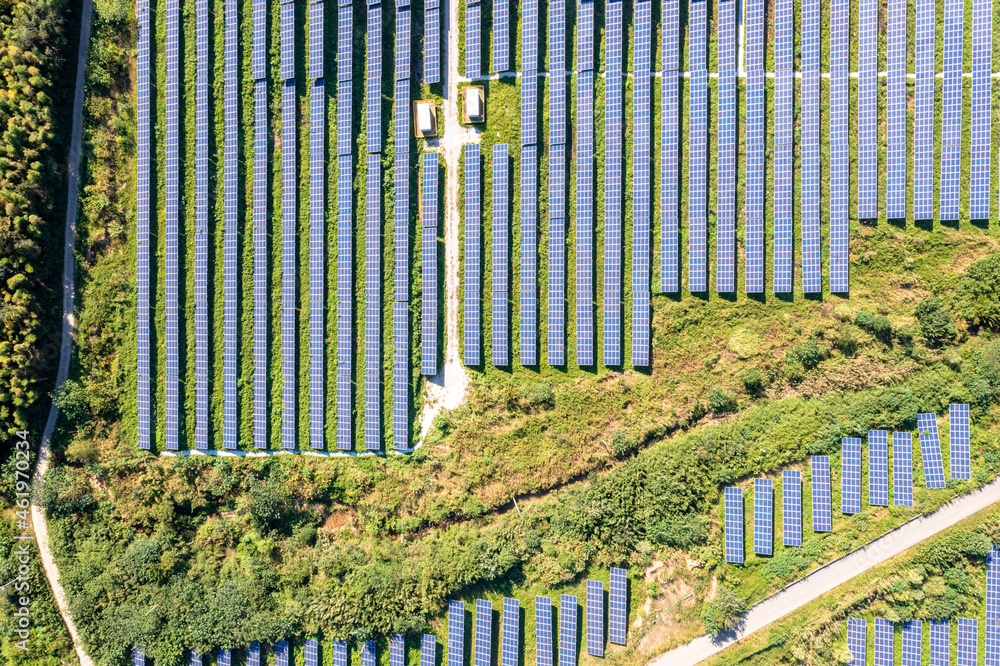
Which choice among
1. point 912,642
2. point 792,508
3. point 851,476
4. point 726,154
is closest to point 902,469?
point 851,476

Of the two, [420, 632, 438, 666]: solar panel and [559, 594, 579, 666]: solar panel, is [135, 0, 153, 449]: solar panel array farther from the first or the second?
[559, 594, 579, 666]: solar panel

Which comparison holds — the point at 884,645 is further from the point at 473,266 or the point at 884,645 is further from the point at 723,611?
the point at 473,266

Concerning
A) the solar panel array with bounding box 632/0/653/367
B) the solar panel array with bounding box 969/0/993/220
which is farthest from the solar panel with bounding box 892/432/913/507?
the solar panel array with bounding box 632/0/653/367

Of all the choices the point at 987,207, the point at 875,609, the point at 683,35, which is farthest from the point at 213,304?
the point at 987,207

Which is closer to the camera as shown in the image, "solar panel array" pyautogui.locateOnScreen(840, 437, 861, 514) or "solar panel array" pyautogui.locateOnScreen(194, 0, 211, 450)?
"solar panel array" pyautogui.locateOnScreen(840, 437, 861, 514)

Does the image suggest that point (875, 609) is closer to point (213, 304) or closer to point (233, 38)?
point (213, 304)
